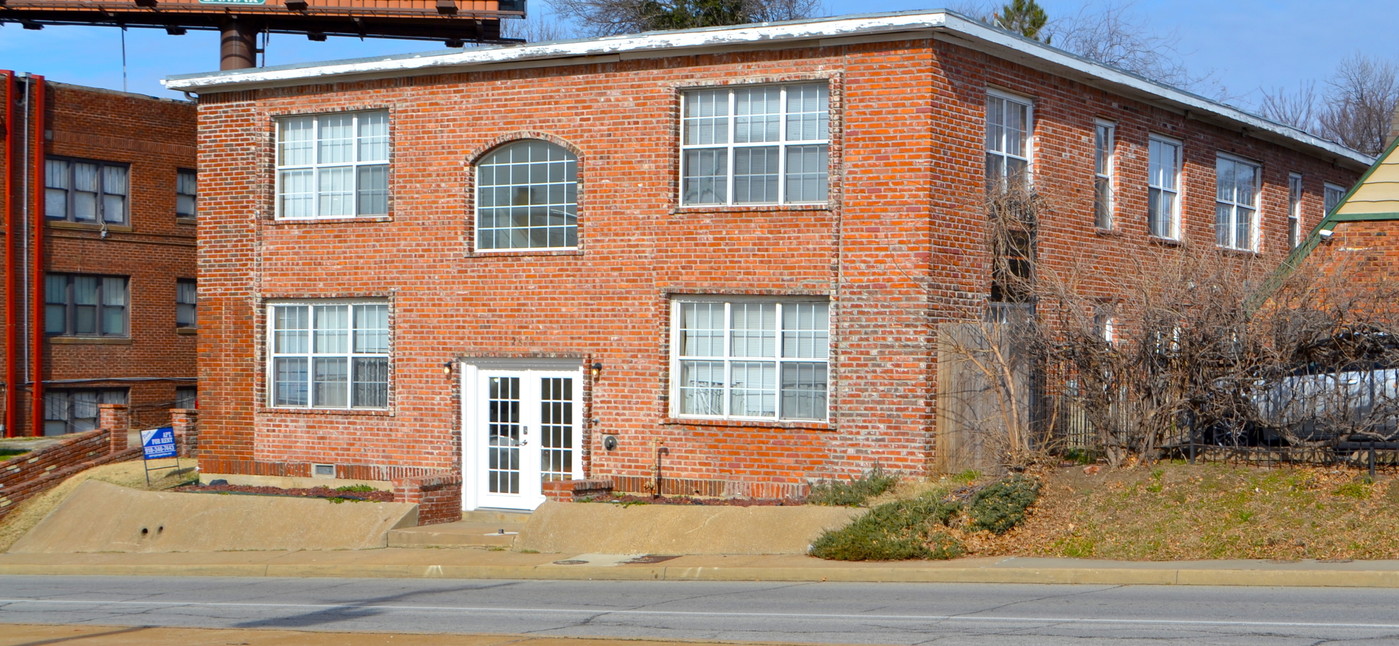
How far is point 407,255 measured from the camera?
69.5ft

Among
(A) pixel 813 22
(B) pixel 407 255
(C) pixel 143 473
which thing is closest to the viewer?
(A) pixel 813 22

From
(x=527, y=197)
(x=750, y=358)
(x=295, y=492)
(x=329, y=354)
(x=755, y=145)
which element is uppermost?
(x=755, y=145)

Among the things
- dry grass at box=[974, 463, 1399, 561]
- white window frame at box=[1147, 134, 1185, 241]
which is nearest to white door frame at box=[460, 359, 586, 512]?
dry grass at box=[974, 463, 1399, 561]

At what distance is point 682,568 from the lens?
15.9 metres

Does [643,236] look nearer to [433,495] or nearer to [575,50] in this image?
[575,50]

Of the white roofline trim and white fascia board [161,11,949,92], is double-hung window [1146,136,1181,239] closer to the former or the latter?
the white roofline trim

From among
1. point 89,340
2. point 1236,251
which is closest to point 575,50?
point 1236,251

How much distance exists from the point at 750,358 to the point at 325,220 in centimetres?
701

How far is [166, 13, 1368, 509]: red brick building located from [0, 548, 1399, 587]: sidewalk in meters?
2.67

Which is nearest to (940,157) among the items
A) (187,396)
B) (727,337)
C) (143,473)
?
(727,337)

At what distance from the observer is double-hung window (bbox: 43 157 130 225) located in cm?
3319

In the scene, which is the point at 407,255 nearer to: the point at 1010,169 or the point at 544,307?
the point at 544,307

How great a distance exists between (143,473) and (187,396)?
1240 centimetres

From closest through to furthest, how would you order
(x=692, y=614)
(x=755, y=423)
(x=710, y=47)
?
(x=692, y=614) → (x=755, y=423) → (x=710, y=47)
